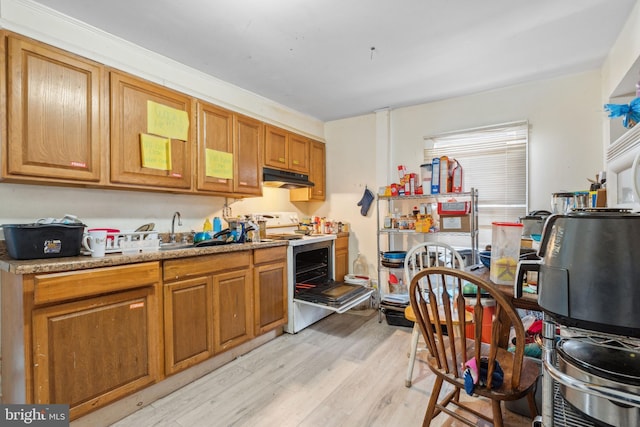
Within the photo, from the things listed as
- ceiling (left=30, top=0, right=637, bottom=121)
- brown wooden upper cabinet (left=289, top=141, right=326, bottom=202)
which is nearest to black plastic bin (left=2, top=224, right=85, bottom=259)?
ceiling (left=30, top=0, right=637, bottom=121)

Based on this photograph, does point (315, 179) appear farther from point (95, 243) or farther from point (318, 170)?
point (95, 243)

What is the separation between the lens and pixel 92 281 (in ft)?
4.89

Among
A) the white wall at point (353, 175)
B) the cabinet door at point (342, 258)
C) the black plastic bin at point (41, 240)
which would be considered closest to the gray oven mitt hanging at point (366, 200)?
the white wall at point (353, 175)

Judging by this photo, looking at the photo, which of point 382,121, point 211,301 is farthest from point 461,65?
point 211,301

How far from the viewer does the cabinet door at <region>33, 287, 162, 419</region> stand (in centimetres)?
137

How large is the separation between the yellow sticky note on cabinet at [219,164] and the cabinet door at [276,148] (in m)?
0.46

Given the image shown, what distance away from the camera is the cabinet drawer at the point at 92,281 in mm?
1350

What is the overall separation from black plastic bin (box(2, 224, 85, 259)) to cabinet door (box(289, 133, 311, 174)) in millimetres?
2071

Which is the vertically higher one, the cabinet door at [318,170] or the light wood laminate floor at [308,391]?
the cabinet door at [318,170]

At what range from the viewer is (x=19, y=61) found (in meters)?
1.52

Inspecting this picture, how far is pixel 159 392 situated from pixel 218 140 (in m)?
1.86

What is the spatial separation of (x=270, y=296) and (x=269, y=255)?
355 mm

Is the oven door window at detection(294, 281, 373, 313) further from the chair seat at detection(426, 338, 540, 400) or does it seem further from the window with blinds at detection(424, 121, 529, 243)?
the window with blinds at detection(424, 121, 529, 243)

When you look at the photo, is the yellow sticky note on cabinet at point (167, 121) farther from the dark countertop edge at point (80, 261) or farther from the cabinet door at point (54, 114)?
the dark countertop edge at point (80, 261)
